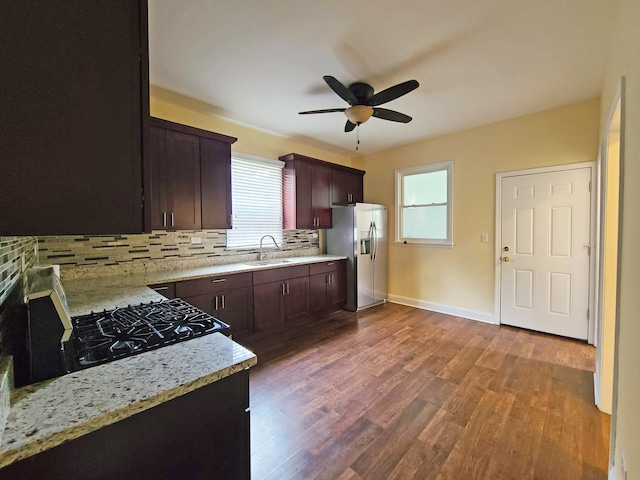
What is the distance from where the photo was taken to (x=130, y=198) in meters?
0.75

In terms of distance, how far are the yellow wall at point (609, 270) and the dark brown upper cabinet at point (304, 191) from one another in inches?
125

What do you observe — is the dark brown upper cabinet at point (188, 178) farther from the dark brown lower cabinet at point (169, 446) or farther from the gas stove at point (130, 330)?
the dark brown lower cabinet at point (169, 446)

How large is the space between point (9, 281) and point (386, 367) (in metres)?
2.65

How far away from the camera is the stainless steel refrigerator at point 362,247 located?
435cm

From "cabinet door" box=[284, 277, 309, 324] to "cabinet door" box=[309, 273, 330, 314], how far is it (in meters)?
0.08

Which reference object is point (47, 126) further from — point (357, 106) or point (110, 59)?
point (357, 106)

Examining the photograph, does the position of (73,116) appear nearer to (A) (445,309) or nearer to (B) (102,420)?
(B) (102,420)

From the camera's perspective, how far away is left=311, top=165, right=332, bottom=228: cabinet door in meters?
4.33

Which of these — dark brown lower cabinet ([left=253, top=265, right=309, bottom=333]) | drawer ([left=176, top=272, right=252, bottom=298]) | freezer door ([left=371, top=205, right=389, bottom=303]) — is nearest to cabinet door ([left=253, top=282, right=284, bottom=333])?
dark brown lower cabinet ([left=253, top=265, right=309, bottom=333])

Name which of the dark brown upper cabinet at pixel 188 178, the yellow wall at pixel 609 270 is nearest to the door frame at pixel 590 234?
the yellow wall at pixel 609 270

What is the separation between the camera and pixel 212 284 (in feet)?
9.36

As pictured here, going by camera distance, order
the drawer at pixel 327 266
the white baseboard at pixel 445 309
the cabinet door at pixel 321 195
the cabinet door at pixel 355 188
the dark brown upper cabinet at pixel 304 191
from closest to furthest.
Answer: the white baseboard at pixel 445 309 < the drawer at pixel 327 266 < the dark brown upper cabinet at pixel 304 191 < the cabinet door at pixel 321 195 < the cabinet door at pixel 355 188

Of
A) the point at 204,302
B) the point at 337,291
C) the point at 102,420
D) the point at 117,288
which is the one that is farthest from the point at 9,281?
the point at 337,291

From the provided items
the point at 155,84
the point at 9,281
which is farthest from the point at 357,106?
the point at 9,281
